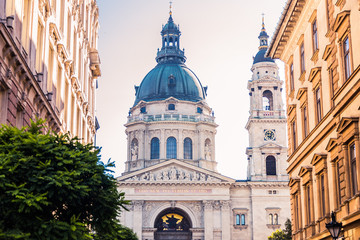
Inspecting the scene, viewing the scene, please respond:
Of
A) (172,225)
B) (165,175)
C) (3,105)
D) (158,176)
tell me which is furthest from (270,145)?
(3,105)

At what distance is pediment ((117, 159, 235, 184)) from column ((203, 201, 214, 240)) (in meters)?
3.09

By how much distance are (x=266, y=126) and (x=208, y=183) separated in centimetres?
1124

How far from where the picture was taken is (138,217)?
8400 centimetres

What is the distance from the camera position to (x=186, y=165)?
281 ft

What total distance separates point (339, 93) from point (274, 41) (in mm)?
11670

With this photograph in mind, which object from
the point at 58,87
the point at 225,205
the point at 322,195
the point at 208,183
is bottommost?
the point at 322,195

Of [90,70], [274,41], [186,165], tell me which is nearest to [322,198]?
[274,41]

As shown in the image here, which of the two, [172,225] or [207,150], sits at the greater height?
[207,150]

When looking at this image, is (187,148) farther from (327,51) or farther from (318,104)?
(327,51)

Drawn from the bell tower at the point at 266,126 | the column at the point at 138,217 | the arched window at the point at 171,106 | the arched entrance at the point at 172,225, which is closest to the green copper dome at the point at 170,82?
the arched window at the point at 171,106

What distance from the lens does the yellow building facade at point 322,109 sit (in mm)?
20656

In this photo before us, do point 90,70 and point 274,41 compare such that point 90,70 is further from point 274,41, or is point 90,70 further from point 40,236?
point 40,236

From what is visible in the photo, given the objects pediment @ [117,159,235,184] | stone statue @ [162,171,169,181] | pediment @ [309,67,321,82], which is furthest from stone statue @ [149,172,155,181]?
pediment @ [309,67,321,82]

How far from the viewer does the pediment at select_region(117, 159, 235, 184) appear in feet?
279
